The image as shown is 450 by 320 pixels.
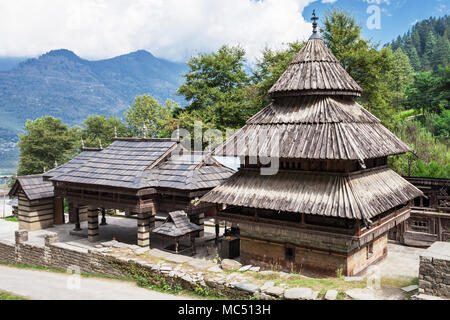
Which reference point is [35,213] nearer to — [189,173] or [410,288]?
[189,173]

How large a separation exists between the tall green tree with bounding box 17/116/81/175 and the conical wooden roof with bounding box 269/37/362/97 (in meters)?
42.8

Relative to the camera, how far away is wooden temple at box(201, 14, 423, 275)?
47.6 feet

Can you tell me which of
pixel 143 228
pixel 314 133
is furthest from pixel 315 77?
pixel 143 228

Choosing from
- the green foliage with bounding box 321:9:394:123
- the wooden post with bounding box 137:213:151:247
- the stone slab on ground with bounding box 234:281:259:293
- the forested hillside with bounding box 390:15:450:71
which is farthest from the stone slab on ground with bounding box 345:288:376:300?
the forested hillside with bounding box 390:15:450:71

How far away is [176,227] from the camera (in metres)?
18.5

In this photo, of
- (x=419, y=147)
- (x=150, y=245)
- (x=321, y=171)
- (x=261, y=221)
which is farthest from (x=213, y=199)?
(x=419, y=147)

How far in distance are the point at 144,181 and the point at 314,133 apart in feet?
29.1

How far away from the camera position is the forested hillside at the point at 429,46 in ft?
278

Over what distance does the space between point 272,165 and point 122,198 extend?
27.6 feet

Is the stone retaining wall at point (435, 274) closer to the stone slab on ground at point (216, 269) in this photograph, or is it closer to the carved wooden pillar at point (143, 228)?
the stone slab on ground at point (216, 269)

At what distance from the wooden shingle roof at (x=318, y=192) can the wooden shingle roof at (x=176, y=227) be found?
2.45 m

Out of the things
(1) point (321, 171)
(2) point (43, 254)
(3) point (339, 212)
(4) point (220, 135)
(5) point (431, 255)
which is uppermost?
(4) point (220, 135)
